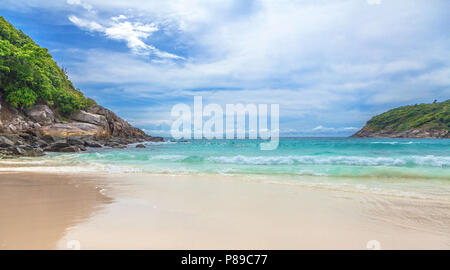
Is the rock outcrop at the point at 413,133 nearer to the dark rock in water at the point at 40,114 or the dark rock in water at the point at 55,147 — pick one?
the dark rock in water at the point at 55,147

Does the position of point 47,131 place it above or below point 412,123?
below

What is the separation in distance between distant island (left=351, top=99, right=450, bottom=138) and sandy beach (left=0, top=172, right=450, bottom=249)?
79.5m

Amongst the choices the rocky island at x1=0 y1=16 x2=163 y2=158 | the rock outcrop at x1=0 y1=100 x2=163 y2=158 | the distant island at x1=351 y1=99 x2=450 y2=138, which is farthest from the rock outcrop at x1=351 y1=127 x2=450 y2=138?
the rocky island at x1=0 y1=16 x2=163 y2=158

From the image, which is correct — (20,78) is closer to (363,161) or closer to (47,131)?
(47,131)

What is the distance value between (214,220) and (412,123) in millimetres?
89524

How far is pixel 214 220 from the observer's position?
3322 mm

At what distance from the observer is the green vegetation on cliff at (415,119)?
66.4 m

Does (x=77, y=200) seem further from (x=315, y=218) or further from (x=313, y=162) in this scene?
(x=313, y=162)

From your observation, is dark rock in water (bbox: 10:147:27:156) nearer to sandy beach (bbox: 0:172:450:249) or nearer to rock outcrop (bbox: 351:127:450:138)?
sandy beach (bbox: 0:172:450:249)

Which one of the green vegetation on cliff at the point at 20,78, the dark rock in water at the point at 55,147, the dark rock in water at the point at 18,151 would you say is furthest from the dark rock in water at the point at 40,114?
the dark rock in water at the point at 18,151

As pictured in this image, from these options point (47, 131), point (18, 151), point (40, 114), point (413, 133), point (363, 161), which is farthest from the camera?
point (413, 133)

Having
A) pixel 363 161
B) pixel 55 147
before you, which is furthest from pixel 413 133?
pixel 55 147

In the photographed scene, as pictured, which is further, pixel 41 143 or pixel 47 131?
pixel 47 131
